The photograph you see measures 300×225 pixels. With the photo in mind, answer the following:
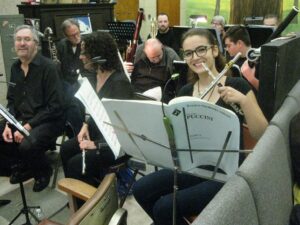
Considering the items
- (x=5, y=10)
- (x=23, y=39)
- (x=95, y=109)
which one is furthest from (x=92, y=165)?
(x=5, y=10)

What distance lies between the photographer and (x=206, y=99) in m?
1.57

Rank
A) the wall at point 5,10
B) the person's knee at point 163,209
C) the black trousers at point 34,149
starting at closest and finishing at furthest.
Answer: the person's knee at point 163,209 → the black trousers at point 34,149 → the wall at point 5,10

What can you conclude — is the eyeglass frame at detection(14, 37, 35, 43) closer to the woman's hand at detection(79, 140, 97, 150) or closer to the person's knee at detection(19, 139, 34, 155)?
the person's knee at detection(19, 139, 34, 155)

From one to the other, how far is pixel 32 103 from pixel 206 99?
1.37 meters

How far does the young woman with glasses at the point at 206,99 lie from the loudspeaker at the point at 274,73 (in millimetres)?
125

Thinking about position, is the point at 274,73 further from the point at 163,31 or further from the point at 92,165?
the point at 163,31

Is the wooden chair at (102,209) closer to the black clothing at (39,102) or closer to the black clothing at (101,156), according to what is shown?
→ the black clothing at (101,156)

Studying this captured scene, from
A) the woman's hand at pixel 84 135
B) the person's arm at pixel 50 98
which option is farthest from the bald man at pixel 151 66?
the woman's hand at pixel 84 135

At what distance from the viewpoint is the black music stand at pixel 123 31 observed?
3.90 meters

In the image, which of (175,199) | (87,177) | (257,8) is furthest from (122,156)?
(257,8)

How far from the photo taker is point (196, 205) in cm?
139

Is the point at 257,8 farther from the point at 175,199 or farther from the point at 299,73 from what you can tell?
the point at 175,199

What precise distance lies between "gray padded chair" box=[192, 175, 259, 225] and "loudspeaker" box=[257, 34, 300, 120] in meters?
0.65

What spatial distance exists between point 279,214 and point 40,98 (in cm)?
178
